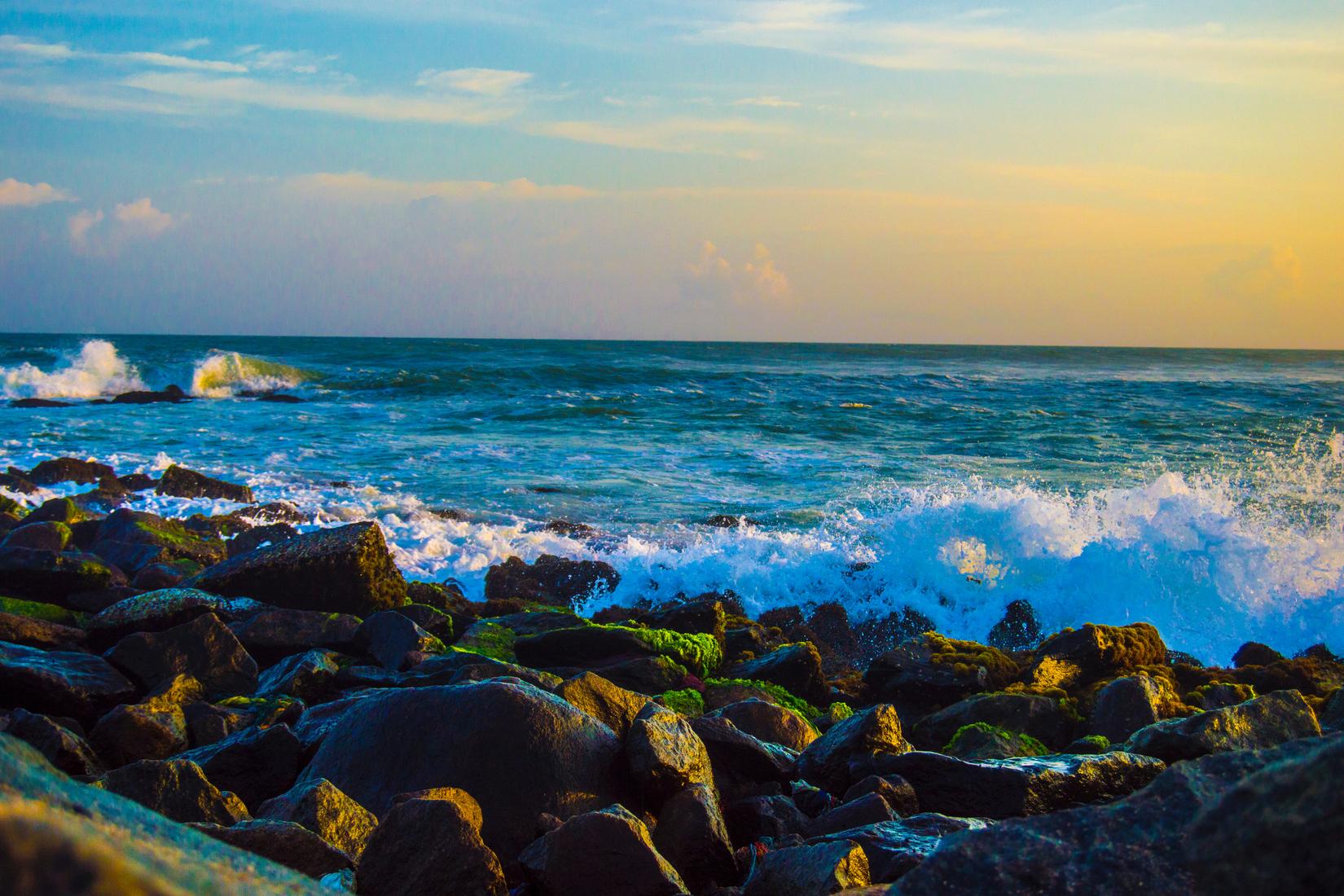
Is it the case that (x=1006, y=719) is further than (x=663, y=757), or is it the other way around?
(x=1006, y=719)

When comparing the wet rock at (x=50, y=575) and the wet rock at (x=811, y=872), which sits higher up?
the wet rock at (x=811, y=872)

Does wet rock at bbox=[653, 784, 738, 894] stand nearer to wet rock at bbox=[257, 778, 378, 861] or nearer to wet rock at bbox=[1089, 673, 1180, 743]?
wet rock at bbox=[257, 778, 378, 861]

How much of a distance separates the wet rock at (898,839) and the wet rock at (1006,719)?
6.26 feet

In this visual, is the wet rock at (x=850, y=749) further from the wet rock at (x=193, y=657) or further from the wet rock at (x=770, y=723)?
the wet rock at (x=193, y=657)

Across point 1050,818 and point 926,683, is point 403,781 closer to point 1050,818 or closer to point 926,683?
point 1050,818

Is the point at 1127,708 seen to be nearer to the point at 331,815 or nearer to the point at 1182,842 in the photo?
the point at 1182,842

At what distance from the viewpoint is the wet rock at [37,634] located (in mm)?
5234

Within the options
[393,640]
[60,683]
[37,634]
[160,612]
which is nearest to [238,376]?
[160,612]

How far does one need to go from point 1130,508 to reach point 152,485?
11.9 meters

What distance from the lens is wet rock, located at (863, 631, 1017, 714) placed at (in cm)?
579

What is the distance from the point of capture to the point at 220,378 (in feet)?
107

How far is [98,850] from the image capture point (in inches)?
34.0

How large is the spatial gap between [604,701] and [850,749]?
103cm

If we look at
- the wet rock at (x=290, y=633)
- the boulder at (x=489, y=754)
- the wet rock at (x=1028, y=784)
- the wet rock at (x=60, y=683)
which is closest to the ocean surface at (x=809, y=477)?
the wet rock at (x=290, y=633)
